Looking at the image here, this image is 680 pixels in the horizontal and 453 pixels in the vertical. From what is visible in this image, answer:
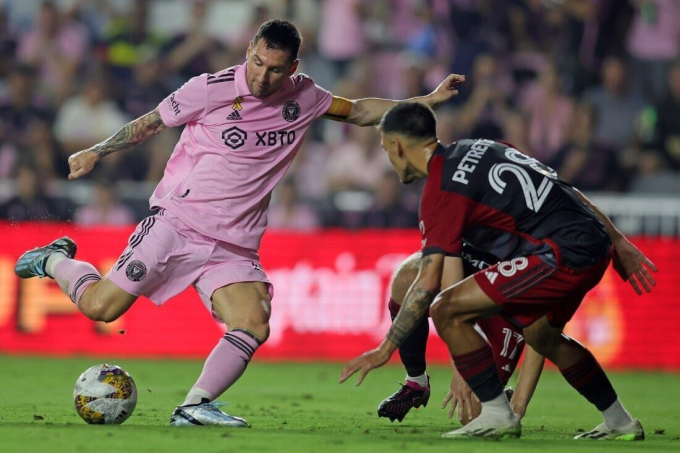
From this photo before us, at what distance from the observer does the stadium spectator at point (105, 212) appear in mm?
14602

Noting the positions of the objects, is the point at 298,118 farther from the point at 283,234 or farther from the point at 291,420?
the point at 283,234

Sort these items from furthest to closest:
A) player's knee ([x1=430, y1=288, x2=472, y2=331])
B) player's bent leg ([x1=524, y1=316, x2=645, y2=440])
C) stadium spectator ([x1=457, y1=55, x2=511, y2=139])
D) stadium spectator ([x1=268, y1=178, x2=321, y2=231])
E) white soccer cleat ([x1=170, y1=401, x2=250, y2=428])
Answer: stadium spectator ([x1=457, y1=55, x2=511, y2=139])
stadium spectator ([x1=268, y1=178, x2=321, y2=231])
player's bent leg ([x1=524, y1=316, x2=645, y2=440])
white soccer cleat ([x1=170, y1=401, x2=250, y2=428])
player's knee ([x1=430, y1=288, x2=472, y2=331])

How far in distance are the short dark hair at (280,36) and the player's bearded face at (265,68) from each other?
26mm

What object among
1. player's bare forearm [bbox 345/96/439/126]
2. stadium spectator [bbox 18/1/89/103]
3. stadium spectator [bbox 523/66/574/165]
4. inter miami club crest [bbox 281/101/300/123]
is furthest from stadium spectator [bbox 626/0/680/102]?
inter miami club crest [bbox 281/101/300/123]

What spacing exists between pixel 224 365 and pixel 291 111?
5.85 feet

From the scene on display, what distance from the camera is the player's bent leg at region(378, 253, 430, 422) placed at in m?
7.48

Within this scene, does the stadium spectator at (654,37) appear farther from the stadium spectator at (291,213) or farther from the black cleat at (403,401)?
the black cleat at (403,401)

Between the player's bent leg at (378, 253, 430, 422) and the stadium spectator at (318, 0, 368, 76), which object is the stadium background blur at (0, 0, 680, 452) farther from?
the player's bent leg at (378, 253, 430, 422)

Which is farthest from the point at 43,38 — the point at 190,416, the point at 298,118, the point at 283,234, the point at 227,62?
the point at 190,416

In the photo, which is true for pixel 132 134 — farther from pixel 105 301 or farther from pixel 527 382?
pixel 527 382

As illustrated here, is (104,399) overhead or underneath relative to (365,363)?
underneath

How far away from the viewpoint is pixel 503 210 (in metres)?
6.34

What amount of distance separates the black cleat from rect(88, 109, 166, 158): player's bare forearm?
237 cm

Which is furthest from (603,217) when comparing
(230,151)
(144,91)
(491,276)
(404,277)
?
(144,91)
